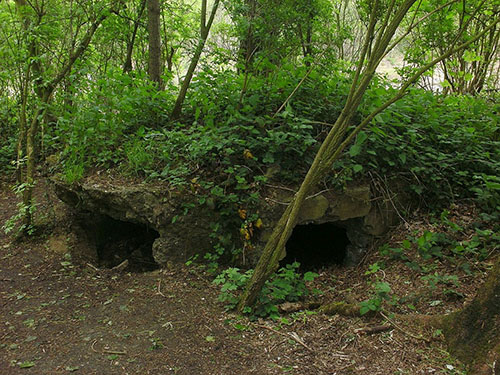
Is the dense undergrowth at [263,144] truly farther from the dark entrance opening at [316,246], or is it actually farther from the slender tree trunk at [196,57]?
the dark entrance opening at [316,246]

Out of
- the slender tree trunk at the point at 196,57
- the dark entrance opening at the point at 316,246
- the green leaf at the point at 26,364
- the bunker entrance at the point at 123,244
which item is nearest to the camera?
the green leaf at the point at 26,364

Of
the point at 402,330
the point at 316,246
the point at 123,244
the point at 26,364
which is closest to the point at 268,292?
the point at 402,330

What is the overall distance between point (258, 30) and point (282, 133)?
1325 mm

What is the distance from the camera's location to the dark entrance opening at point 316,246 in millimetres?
5452

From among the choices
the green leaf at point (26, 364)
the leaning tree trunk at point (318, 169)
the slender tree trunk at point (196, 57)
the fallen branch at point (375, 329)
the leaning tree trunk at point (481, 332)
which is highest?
the slender tree trunk at point (196, 57)

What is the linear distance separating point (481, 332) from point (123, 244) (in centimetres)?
485

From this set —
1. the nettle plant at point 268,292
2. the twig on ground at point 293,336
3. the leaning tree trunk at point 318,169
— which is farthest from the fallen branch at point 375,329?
the leaning tree trunk at point 318,169

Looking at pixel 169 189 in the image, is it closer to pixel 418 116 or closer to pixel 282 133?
pixel 282 133

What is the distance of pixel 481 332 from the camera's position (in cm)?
236

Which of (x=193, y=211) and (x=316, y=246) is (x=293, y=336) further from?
(x=316, y=246)

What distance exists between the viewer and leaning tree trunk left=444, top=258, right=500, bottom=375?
2.24m

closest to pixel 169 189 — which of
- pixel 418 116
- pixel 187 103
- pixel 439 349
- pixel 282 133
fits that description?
pixel 282 133

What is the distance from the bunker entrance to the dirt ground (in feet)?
2.22

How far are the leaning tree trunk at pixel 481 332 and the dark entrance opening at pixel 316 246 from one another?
8.99ft
